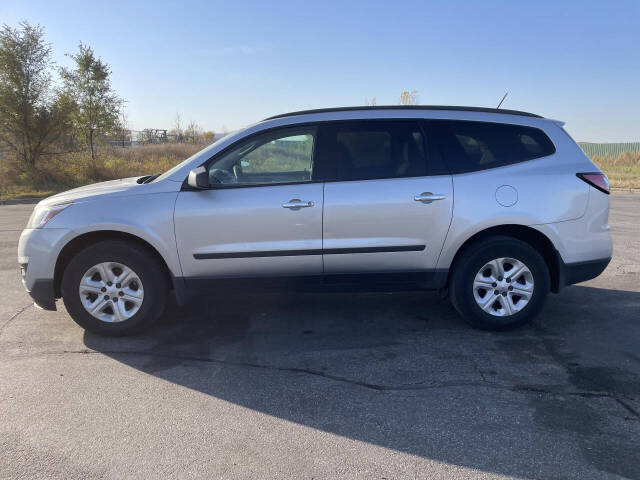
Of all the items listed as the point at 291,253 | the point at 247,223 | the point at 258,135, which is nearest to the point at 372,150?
the point at 258,135

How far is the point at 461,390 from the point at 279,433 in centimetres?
129

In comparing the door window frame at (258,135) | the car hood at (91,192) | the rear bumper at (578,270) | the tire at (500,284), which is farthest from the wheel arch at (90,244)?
the rear bumper at (578,270)

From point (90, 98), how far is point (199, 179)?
68.7 ft

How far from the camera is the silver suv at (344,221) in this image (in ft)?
14.2

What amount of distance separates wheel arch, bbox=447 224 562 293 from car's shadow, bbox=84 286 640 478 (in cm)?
50

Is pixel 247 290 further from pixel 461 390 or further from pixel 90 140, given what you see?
pixel 90 140

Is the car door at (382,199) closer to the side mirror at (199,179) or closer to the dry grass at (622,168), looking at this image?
the side mirror at (199,179)

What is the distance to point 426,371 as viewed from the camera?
12.3ft

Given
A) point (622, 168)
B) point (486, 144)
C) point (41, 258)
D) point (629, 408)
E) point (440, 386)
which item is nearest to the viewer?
point (629, 408)

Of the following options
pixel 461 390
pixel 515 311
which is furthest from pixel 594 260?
pixel 461 390

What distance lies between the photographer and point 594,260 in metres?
4.54

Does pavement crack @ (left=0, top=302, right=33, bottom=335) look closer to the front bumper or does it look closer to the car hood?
the front bumper

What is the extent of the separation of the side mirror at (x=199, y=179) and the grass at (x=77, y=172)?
1697 cm

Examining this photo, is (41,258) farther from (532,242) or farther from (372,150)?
(532,242)
